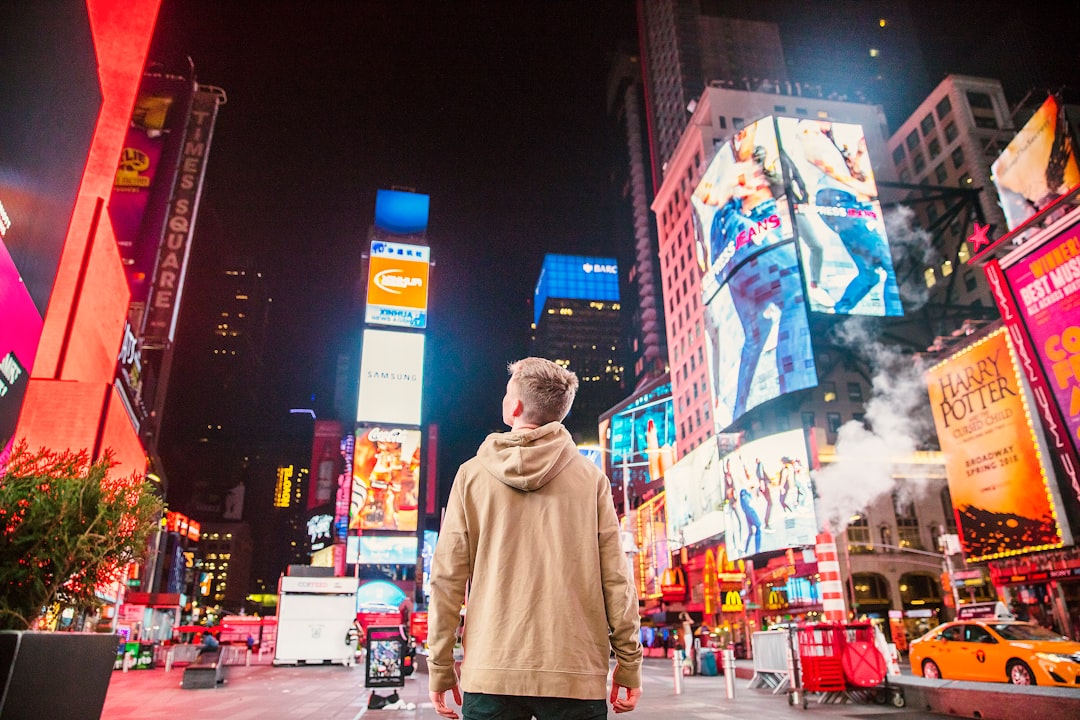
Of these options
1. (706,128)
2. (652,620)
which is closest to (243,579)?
(652,620)

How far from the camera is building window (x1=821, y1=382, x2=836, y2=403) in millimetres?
52688

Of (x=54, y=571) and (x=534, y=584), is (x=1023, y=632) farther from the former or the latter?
(x=54, y=571)

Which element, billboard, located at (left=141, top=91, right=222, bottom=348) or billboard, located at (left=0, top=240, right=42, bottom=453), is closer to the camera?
billboard, located at (left=0, top=240, right=42, bottom=453)

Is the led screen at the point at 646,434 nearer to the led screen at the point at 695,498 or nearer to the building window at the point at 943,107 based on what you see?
the led screen at the point at 695,498

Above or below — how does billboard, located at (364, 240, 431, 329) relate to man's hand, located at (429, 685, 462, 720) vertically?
above

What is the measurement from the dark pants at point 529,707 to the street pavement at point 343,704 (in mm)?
8564

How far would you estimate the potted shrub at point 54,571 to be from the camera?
4348mm

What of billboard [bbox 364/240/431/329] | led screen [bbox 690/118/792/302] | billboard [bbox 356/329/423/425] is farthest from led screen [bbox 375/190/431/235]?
led screen [bbox 690/118/792/302]

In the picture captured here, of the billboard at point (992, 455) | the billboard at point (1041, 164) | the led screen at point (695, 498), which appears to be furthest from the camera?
the led screen at point (695, 498)

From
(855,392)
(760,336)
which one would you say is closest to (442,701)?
(760,336)

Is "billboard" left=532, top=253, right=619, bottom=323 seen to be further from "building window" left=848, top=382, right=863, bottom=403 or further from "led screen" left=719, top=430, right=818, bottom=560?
"led screen" left=719, top=430, right=818, bottom=560

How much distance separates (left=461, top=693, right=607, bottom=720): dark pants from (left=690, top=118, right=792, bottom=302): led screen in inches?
1731

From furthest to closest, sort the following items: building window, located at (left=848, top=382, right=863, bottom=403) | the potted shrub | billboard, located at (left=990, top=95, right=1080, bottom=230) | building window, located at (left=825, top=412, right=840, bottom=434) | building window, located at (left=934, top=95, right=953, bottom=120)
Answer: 1. building window, located at (left=934, top=95, right=953, bottom=120)
2. building window, located at (left=848, top=382, right=863, bottom=403)
3. building window, located at (left=825, top=412, right=840, bottom=434)
4. billboard, located at (left=990, top=95, right=1080, bottom=230)
5. the potted shrub

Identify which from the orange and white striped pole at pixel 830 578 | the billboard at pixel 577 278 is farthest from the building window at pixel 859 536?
the billboard at pixel 577 278
